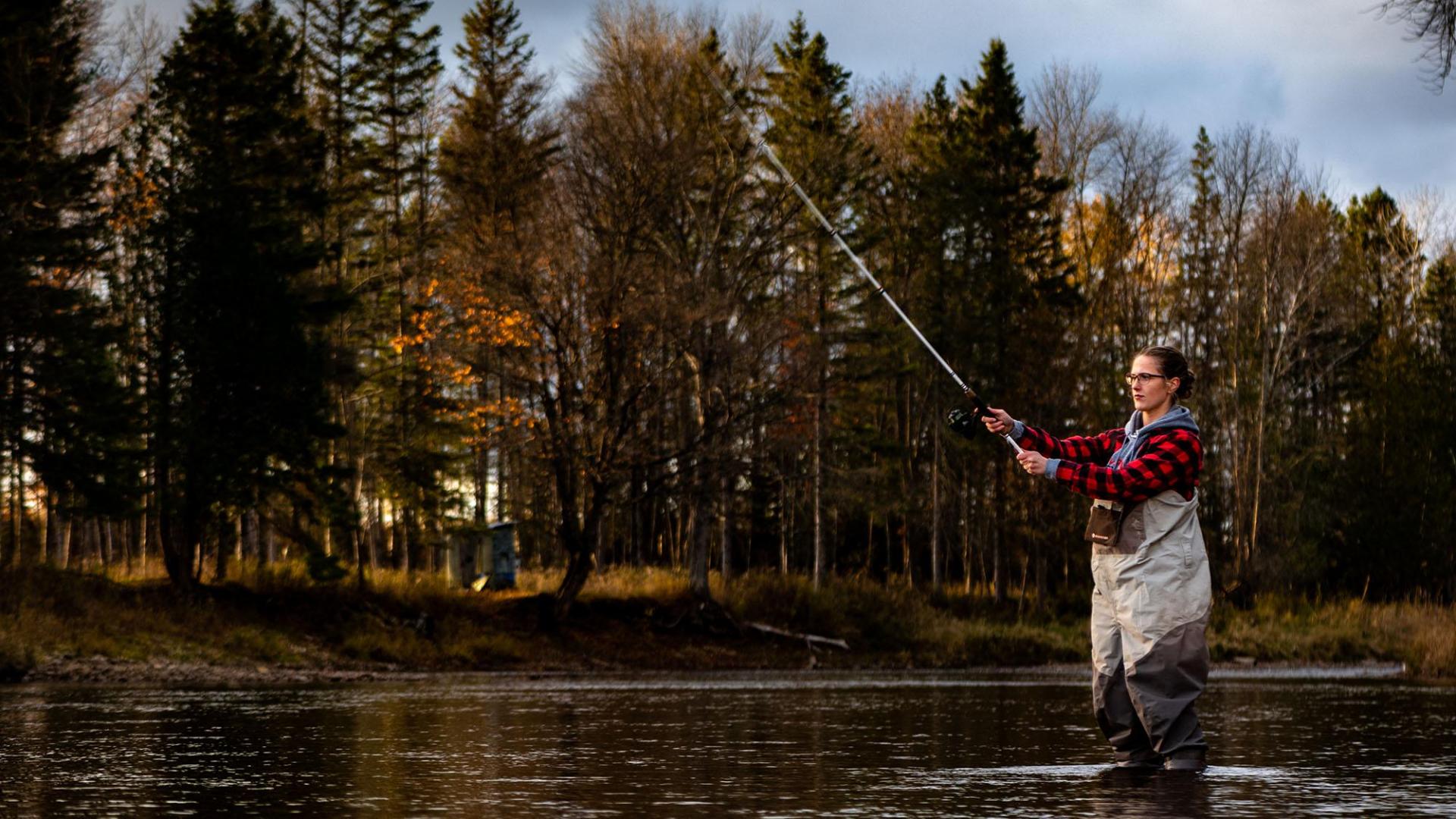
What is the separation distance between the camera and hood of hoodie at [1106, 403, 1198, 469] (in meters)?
7.90

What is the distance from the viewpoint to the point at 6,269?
26875mm

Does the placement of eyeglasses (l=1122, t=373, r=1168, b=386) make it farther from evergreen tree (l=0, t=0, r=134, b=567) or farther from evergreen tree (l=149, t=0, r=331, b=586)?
evergreen tree (l=149, t=0, r=331, b=586)

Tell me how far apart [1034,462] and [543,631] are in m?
25.1

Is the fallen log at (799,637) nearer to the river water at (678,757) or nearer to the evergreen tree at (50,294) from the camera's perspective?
the evergreen tree at (50,294)

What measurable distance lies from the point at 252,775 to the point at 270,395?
2288cm

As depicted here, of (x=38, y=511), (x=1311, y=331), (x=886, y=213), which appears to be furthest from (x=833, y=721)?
(x=1311, y=331)

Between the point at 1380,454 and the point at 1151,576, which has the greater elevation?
the point at 1380,454

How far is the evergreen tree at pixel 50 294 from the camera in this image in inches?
1091

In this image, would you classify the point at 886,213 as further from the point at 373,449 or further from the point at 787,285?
the point at 373,449

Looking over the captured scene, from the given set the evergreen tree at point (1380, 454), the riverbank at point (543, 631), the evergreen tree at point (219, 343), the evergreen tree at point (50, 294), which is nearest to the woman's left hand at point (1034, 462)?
the riverbank at point (543, 631)

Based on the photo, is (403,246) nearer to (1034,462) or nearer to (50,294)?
(50,294)

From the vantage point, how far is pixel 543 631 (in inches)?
Answer: 1265

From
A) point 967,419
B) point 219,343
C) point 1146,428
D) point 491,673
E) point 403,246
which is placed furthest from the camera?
point 403,246

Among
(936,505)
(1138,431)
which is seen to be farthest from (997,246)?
(1138,431)
